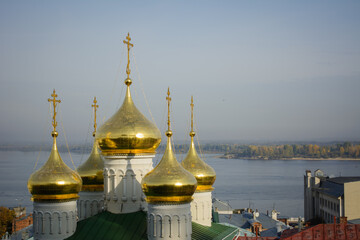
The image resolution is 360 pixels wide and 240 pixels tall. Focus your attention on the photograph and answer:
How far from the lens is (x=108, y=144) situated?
34.3 ft

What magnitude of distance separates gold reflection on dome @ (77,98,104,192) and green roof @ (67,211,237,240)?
3.76 feet

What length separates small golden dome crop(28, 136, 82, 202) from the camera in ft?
31.4

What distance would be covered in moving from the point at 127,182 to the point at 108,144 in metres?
0.86

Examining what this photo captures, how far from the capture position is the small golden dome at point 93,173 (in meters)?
11.5

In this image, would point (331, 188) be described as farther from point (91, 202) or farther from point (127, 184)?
point (127, 184)

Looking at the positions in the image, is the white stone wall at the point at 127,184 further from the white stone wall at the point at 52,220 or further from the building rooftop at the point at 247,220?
the building rooftop at the point at 247,220

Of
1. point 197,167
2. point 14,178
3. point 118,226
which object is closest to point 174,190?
point 118,226

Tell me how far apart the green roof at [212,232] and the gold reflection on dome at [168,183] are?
110 centimetres

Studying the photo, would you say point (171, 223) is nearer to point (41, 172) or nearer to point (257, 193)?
point (41, 172)

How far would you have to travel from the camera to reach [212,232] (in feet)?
35.1

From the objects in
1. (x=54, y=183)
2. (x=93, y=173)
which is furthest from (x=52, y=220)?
(x=93, y=173)

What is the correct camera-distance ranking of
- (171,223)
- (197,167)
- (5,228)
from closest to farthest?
1. (171,223)
2. (197,167)
3. (5,228)

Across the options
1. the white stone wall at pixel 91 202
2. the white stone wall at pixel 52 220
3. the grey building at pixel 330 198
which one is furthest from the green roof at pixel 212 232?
the grey building at pixel 330 198

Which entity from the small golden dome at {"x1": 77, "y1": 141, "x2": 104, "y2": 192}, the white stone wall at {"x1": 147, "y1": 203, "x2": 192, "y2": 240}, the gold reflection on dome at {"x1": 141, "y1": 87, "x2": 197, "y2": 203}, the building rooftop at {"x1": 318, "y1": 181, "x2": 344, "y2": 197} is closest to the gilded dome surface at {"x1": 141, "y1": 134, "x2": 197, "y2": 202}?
the gold reflection on dome at {"x1": 141, "y1": 87, "x2": 197, "y2": 203}
